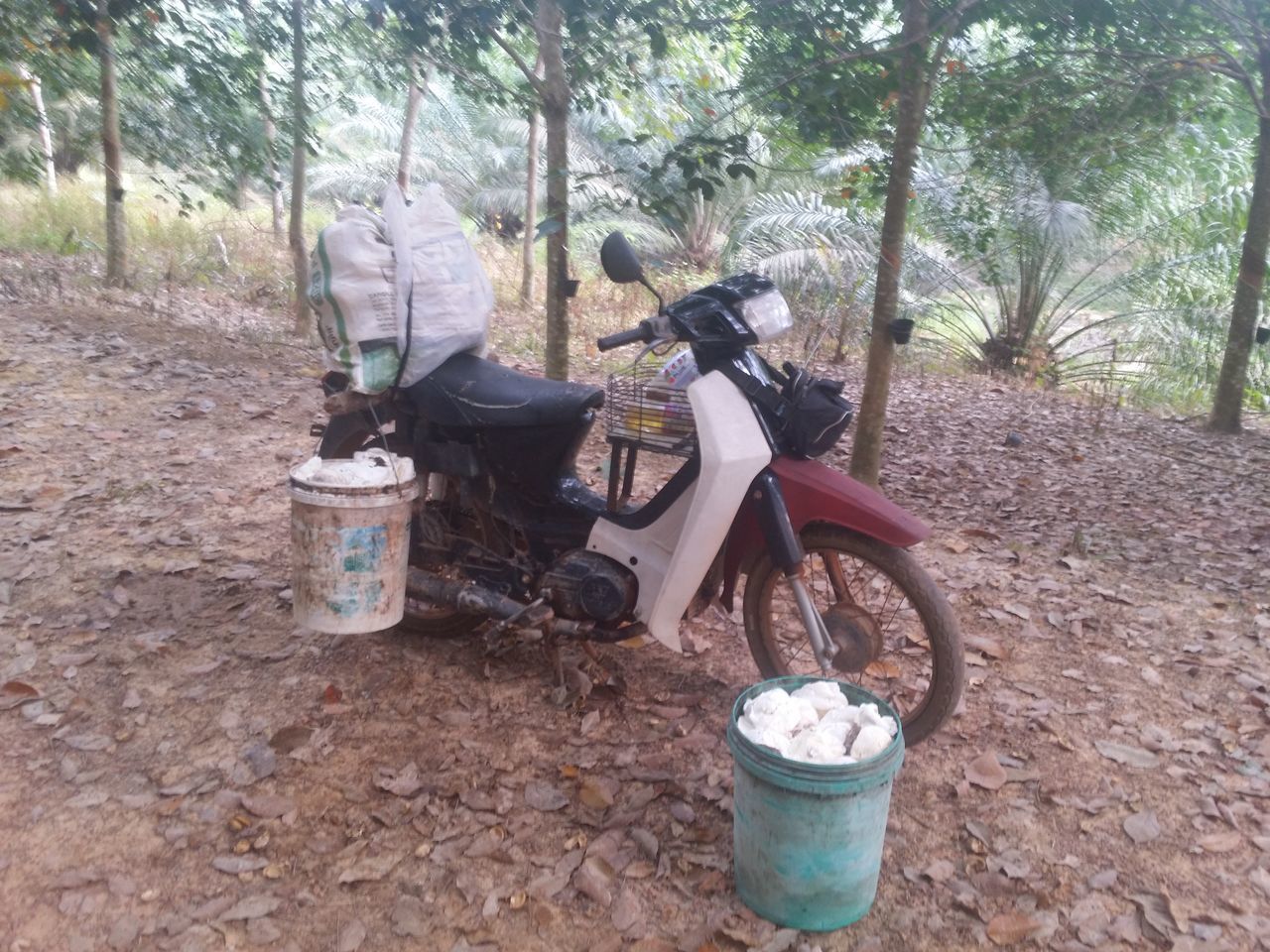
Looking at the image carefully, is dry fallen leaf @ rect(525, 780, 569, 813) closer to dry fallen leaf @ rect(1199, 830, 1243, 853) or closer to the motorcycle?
the motorcycle

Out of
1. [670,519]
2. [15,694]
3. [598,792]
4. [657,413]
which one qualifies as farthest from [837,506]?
[15,694]

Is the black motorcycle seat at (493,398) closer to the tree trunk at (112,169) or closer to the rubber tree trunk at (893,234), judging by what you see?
the rubber tree trunk at (893,234)

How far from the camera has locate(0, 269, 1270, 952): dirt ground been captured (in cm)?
241

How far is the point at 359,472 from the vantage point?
3059 mm

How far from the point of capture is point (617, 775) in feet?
9.82

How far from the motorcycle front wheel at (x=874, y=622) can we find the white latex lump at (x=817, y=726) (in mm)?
312

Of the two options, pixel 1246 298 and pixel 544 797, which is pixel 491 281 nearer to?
pixel 1246 298

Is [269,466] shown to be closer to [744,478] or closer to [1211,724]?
[744,478]

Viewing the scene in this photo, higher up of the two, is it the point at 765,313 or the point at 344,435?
the point at 765,313

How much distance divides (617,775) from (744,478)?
1011 mm

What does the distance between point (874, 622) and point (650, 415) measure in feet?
3.24

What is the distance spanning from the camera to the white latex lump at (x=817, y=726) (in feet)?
7.44

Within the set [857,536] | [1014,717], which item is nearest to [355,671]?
[857,536]

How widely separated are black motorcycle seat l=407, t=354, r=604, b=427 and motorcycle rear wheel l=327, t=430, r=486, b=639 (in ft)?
1.23
